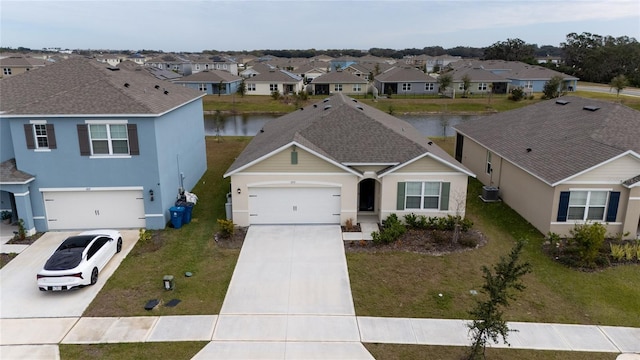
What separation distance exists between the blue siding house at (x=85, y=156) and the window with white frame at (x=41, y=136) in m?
0.04

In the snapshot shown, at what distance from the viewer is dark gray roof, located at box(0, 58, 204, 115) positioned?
17.2 metres

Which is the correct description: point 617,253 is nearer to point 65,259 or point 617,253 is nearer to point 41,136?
point 65,259

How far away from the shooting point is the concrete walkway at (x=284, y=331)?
10.8 m

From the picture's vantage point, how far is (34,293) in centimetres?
1330

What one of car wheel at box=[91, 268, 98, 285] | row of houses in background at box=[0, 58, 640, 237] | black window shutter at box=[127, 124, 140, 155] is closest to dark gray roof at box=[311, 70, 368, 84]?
row of houses in background at box=[0, 58, 640, 237]

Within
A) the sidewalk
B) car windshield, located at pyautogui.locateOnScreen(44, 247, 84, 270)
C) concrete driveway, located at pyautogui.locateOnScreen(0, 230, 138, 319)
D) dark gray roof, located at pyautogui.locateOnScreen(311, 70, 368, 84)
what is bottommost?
the sidewalk

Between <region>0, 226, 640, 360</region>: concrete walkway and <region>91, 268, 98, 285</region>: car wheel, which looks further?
<region>91, 268, 98, 285</region>: car wheel

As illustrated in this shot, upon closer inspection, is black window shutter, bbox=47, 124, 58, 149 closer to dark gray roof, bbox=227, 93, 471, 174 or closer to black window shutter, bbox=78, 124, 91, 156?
black window shutter, bbox=78, 124, 91, 156

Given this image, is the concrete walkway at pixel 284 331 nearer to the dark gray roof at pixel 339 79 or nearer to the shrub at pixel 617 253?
the shrub at pixel 617 253

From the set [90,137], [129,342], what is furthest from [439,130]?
[129,342]

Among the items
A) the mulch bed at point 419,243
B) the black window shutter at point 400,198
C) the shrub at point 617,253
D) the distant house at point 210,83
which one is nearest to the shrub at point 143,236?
the mulch bed at point 419,243

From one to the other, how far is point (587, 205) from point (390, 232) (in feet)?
25.7

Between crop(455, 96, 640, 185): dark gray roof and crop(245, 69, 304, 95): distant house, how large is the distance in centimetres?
5142

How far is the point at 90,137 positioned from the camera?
1741cm
